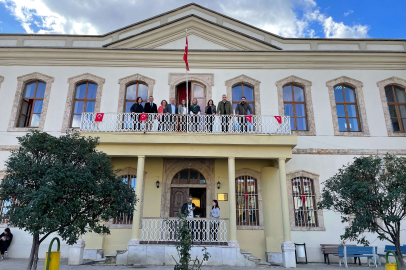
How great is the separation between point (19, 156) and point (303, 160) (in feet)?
32.6

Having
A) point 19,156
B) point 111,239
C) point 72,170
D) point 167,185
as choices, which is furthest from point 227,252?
point 19,156

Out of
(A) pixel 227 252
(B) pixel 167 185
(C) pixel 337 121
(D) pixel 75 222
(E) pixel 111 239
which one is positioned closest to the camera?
(D) pixel 75 222

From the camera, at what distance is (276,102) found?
523 inches

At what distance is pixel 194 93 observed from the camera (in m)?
13.6

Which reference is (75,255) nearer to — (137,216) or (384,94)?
(137,216)

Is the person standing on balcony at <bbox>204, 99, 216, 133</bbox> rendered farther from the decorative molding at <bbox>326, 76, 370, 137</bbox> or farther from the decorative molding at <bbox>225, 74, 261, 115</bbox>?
the decorative molding at <bbox>326, 76, 370, 137</bbox>

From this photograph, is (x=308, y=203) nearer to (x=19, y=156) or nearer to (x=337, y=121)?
(x=337, y=121)

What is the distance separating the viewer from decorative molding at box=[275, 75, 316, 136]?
12.9 metres

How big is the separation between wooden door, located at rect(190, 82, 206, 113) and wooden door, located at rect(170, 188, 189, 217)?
142 inches

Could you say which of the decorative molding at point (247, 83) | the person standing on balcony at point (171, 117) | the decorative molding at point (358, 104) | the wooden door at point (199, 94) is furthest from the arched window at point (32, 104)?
the decorative molding at point (358, 104)

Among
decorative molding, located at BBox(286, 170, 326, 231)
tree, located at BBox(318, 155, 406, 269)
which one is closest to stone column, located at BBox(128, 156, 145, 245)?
→ decorative molding, located at BBox(286, 170, 326, 231)

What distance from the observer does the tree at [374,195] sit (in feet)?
22.9

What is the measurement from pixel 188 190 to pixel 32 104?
771cm

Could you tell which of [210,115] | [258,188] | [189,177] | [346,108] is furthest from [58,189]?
[346,108]
